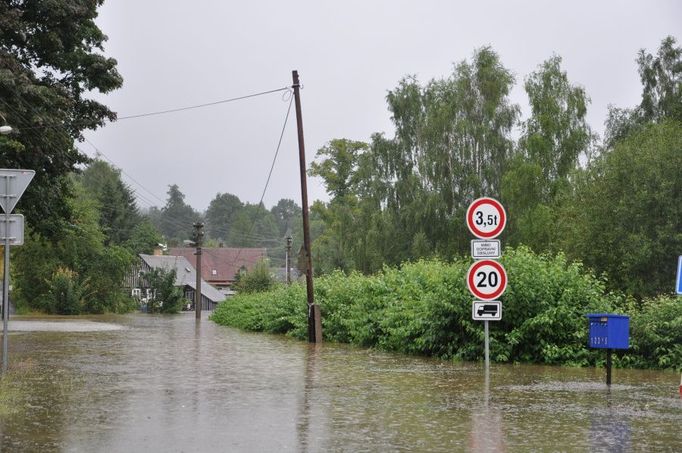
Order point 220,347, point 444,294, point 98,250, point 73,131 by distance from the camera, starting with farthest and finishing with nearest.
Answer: point 98,250
point 73,131
point 220,347
point 444,294

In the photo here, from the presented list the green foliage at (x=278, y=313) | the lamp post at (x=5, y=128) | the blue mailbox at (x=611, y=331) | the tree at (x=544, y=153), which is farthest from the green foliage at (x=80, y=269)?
the blue mailbox at (x=611, y=331)

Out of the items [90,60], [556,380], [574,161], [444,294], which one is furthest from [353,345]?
[574,161]

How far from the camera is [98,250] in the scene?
67.5m

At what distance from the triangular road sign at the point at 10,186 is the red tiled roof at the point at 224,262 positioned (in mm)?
106833

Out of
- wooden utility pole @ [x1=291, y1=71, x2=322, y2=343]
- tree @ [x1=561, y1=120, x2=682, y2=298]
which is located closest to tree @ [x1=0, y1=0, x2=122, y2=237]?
wooden utility pole @ [x1=291, y1=71, x2=322, y2=343]

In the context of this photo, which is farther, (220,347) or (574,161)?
(574,161)

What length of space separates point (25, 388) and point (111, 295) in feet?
192

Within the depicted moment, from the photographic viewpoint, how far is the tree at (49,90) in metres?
23.7

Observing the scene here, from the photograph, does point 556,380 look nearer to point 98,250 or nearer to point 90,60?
point 90,60

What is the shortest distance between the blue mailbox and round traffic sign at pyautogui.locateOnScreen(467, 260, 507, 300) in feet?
5.04

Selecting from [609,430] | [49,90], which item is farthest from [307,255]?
[609,430]

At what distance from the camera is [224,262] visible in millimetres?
125938

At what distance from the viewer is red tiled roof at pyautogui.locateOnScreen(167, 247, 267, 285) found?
123 metres

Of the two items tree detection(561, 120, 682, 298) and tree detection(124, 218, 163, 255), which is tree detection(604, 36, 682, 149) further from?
tree detection(124, 218, 163, 255)
